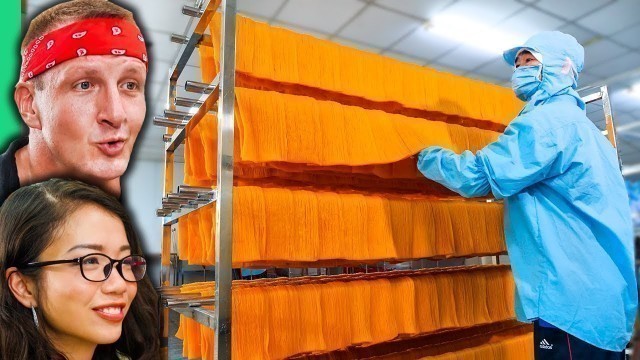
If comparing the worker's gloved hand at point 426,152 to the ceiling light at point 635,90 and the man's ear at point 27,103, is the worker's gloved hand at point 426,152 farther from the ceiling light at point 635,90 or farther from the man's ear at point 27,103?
the ceiling light at point 635,90

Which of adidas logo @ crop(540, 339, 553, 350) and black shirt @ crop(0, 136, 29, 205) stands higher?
black shirt @ crop(0, 136, 29, 205)

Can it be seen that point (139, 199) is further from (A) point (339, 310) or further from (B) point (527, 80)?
(B) point (527, 80)

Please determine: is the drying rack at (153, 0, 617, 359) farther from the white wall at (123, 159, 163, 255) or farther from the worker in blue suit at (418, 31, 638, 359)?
the worker in blue suit at (418, 31, 638, 359)

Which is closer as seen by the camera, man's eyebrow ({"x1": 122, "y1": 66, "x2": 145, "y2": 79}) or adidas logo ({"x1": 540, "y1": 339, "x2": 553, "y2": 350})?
man's eyebrow ({"x1": 122, "y1": 66, "x2": 145, "y2": 79})

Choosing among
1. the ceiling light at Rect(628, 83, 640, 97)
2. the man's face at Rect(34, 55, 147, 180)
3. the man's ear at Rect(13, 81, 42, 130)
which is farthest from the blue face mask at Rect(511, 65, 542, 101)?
the ceiling light at Rect(628, 83, 640, 97)

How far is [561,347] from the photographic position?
5.52 feet

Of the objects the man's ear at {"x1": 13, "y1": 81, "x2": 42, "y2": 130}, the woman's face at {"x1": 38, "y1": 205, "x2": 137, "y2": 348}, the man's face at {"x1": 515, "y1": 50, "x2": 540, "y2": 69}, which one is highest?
the man's face at {"x1": 515, "y1": 50, "x2": 540, "y2": 69}

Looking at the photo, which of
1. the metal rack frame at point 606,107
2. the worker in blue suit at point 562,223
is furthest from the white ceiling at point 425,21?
the worker in blue suit at point 562,223

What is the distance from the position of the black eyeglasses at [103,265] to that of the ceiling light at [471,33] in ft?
14.1

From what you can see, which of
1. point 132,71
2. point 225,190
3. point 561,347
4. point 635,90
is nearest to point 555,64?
point 561,347

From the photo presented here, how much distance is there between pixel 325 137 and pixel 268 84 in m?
0.30

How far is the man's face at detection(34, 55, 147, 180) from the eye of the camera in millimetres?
1271

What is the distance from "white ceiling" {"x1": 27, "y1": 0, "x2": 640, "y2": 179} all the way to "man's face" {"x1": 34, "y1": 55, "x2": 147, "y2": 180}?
258 centimetres

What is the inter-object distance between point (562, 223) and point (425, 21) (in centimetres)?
356
